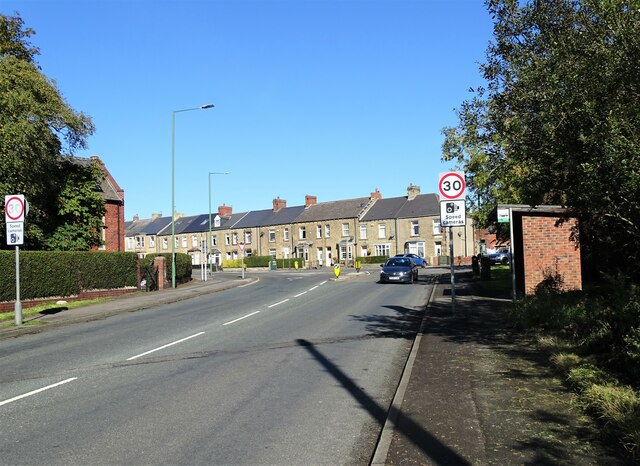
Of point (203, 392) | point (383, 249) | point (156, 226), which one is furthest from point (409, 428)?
point (156, 226)

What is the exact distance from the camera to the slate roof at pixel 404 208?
231ft

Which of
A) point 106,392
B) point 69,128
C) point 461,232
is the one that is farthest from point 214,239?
point 106,392

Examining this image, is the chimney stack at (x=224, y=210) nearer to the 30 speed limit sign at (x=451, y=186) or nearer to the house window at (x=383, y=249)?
the house window at (x=383, y=249)

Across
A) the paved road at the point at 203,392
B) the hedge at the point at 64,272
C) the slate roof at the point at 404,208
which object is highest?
the slate roof at the point at 404,208

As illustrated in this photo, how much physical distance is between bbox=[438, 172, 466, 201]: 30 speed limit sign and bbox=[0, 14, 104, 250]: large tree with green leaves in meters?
18.1

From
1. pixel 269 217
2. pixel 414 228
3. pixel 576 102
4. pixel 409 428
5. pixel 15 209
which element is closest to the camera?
pixel 409 428

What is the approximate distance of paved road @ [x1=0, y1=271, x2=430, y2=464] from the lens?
206 inches

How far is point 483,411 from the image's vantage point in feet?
19.3

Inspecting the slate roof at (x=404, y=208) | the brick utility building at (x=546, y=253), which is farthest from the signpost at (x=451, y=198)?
the slate roof at (x=404, y=208)

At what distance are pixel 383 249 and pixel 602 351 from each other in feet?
220

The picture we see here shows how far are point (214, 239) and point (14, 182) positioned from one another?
6935 centimetres

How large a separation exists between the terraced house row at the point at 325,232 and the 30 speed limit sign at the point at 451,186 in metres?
49.1

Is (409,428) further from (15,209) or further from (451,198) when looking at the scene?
(15,209)

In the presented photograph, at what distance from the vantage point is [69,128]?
28562 millimetres
